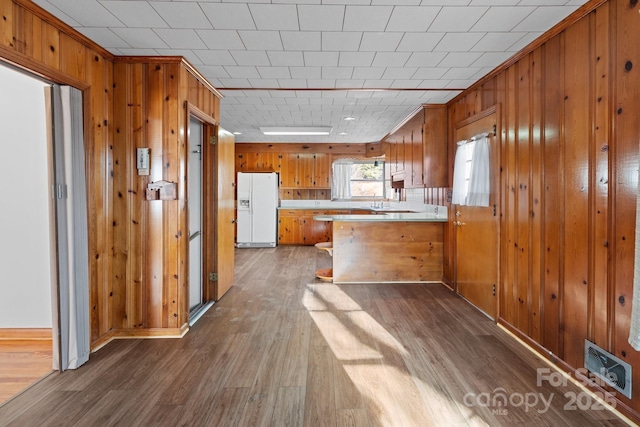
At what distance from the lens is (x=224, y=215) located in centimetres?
396

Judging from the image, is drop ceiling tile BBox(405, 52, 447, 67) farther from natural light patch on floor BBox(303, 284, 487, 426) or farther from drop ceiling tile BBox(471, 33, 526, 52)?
natural light patch on floor BBox(303, 284, 487, 426)

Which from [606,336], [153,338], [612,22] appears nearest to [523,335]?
[606,336]

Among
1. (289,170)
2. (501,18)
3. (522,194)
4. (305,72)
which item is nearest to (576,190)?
(522,194)

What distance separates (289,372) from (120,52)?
2804 mm

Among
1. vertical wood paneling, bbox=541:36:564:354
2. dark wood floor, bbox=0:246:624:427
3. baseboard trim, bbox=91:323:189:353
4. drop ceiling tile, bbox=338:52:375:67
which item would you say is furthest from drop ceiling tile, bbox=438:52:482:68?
baseboard trim, bbox=91:323:189:353

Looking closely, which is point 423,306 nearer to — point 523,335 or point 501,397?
point 523,335

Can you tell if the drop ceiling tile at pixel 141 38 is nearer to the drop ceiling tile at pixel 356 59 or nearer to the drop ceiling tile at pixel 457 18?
the drop ceiling tile at pixel 356 59

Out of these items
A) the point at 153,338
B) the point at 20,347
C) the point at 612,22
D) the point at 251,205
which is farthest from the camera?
the point at 251,205

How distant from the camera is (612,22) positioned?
186 cm

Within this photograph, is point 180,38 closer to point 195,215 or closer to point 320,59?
point 320,59

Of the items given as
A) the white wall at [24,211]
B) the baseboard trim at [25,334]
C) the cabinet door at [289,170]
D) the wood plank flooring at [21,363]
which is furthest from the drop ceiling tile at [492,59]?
the cabinet door at [289,170]

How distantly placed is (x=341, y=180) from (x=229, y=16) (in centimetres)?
595

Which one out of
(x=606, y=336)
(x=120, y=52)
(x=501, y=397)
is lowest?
(x=501, y=397)

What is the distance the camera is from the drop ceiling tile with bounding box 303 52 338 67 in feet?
8.94
